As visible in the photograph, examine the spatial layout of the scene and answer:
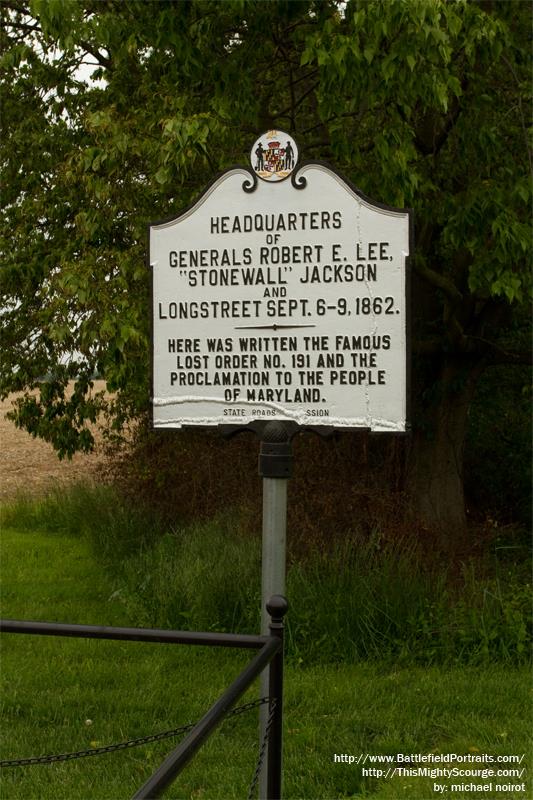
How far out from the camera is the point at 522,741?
518 centimetres

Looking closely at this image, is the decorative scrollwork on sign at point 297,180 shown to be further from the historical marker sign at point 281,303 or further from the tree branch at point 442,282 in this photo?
the tree branch at point 442,282

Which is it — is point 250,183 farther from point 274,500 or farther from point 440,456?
point 440,456

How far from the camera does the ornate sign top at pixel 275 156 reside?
460cm

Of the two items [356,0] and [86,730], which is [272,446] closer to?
[86,730]

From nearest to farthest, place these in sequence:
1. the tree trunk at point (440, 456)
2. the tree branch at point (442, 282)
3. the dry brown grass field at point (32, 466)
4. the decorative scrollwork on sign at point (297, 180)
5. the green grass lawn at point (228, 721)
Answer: the decorative scrollwork on sign at point (297, 180) < the green grass lawn at point (228, 721) < the tree branch at point (442, 282) < the tree trunk at point (440, 456) < the dry brown grass field at point (32, 466)

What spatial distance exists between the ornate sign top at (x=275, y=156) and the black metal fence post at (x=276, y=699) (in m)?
2.19

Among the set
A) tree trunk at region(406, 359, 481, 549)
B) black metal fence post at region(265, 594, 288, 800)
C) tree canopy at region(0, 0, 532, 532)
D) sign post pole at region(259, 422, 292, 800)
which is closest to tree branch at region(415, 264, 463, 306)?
tree canopy at region(0, 0, 532, 532)

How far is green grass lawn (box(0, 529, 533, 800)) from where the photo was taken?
477cm

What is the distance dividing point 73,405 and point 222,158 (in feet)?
9.89

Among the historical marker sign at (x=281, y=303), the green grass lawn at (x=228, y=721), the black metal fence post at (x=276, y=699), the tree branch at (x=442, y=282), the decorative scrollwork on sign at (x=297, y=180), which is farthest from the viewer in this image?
the tree branch at (x=442, y=282)

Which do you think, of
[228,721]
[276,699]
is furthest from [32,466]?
[276,699]

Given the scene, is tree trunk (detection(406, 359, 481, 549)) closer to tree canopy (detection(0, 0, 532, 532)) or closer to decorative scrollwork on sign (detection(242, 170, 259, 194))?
tree canopy (detection(0, 0, 532, 532))

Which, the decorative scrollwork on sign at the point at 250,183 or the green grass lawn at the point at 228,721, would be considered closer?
the decorative scrollwork on sign at the point at 250,183

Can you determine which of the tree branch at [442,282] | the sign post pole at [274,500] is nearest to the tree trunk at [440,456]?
the tree branch at [442,282]
